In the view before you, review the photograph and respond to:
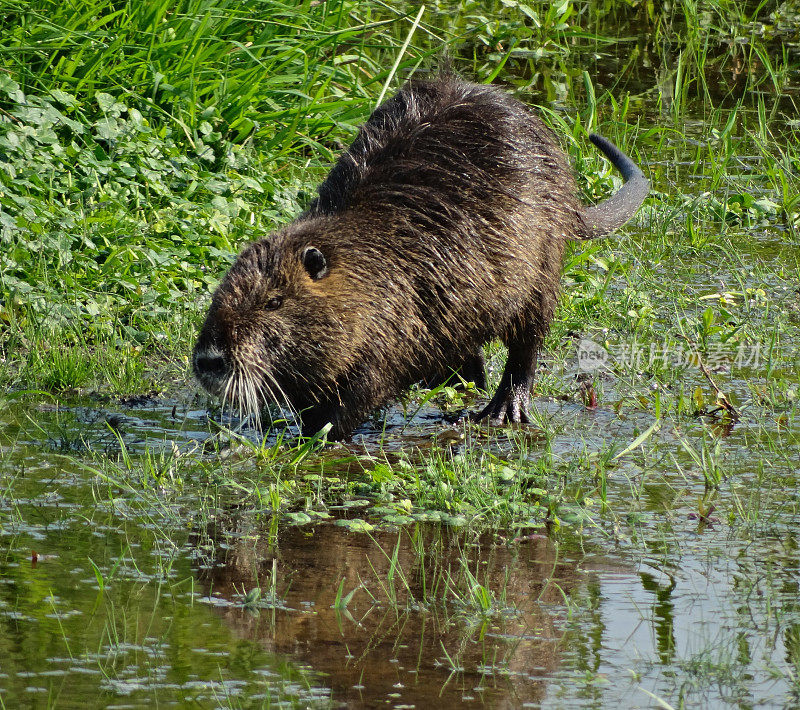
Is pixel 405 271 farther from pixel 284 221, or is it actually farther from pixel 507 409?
pixel 284 221

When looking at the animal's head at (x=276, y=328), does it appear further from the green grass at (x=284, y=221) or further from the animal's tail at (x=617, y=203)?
the animal's tail at (x=617, y=203)

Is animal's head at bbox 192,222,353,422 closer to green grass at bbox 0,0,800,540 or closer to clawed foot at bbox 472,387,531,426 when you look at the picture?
green grass at bbox 0,0,800,540

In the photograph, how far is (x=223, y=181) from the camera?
5.89 metres

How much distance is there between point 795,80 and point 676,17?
1.68m

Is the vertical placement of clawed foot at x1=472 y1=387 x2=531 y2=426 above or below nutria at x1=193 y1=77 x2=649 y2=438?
below

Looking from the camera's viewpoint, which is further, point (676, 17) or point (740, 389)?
point (676, 17)

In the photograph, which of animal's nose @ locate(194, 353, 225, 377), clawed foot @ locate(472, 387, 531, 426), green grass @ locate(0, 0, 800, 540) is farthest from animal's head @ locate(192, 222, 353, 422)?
clawed foot @ locate(472, 387, 531, 426)

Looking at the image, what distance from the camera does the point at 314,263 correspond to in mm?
4148

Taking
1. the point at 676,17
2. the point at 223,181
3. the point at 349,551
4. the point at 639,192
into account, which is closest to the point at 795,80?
the point at 676,17

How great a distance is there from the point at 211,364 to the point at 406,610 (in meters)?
1.36

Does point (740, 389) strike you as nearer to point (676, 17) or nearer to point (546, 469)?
point (546, 469)

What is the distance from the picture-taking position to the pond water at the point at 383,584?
8.54ft

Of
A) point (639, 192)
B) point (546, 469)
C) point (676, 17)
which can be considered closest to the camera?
point (546, 469)

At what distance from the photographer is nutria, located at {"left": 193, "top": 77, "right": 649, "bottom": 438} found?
162 inches
